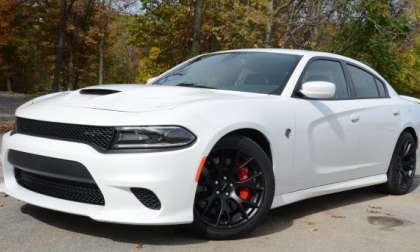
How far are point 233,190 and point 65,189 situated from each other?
1.18 meters

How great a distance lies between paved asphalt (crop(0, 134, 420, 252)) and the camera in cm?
392

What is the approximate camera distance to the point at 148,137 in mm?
3754

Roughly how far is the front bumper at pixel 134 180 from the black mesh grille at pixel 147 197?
23 millimetres

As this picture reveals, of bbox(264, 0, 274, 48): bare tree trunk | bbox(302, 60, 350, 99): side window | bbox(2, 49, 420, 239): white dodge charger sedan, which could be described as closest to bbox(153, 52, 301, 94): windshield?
bbox(2, 49, 420, 239): white dodge charger sedan

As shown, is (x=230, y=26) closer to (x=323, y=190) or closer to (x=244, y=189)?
(x=323, y=190)

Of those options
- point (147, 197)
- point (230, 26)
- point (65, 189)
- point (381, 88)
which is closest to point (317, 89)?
point (147, 197)

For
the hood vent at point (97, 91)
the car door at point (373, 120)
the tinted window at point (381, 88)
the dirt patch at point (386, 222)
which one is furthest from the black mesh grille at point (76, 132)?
the tinted window at point (381, 88)

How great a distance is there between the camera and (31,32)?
122 ft

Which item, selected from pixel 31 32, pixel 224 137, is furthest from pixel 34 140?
pixel 31 32

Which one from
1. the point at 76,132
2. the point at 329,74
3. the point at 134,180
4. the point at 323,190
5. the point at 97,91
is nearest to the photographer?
the point at 134,180

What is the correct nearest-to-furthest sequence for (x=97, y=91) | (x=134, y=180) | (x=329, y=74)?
(x=134, y=180) < (x=97, y=91) < (x=329, y=74)

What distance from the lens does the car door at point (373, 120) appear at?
5633 mm

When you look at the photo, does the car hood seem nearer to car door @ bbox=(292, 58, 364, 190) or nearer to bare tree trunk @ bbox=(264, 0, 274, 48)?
car door @ bbox=(292, 58, 364, 190)

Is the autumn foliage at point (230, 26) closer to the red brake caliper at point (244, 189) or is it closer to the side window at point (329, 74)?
the side window at point (329, 74)
